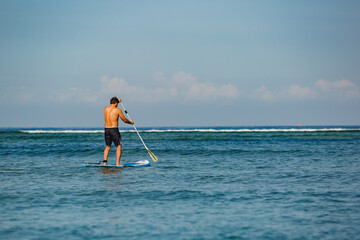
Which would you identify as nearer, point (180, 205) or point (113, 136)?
point (180, 205)

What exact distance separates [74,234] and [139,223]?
1.09 metres

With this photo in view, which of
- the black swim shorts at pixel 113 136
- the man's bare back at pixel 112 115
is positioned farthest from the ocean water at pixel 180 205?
the man's bare back at pixel 112 115

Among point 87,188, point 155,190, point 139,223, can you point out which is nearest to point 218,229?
point 139,223

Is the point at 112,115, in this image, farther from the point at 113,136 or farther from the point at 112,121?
the point at 113,136

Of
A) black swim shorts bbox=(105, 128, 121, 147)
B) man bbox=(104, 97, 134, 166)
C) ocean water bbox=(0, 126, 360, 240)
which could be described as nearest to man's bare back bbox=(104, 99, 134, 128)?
man bbox=(104, 97, 134, 166)

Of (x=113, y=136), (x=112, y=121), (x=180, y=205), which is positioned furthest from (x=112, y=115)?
(x=180, y=205)

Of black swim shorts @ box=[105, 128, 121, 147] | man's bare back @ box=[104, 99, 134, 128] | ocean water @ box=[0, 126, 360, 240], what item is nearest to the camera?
ocean water @ box=[0, 126, 360, 240]

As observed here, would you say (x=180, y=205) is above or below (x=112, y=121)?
below

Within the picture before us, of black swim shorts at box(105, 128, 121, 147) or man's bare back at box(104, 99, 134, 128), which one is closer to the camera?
black swim shorts at box(105, 128, 121, 147)

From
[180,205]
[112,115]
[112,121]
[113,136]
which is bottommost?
[180,205]

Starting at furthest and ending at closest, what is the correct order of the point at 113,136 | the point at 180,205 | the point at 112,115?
the point at 112,115 → the point at 113,136 → the point at 180,205

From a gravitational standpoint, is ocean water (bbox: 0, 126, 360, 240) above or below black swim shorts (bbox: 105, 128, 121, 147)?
below

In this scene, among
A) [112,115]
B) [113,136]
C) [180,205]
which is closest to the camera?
[180,205]

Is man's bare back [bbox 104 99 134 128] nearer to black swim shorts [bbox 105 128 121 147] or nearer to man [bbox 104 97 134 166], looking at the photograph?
man [bbox 104 97 134 166]
